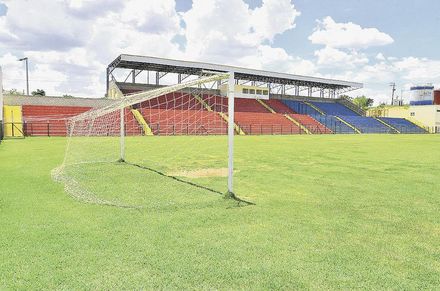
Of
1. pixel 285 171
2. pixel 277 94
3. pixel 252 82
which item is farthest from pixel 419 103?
pixel 285 171

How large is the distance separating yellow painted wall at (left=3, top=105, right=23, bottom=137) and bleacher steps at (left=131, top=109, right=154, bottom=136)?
1069cm

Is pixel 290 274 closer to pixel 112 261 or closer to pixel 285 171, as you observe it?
pixel 112 261

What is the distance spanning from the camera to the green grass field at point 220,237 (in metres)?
3.57

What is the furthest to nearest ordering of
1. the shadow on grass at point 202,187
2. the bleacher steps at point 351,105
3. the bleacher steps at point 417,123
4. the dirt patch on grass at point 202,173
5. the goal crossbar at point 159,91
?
the bleacher steps at point 351,105, the bleacher steps at point 417,123, the dirt patch on grass at point 202,173, the goal crossbar at point 159,91, the shadow on grass at point 202,187

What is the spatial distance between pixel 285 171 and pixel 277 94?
169 feet

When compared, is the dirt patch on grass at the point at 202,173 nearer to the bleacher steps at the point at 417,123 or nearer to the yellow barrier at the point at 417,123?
the bleacher steps at the point at 417,123

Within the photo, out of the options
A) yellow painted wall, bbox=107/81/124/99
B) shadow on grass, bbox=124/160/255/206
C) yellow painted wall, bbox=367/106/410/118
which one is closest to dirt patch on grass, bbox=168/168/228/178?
shadow on grass, bbox=124/160/255/206

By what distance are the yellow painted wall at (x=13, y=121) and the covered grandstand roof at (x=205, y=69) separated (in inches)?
467

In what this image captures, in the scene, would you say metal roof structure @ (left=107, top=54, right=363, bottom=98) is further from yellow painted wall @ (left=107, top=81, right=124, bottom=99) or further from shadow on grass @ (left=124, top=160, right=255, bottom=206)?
shadow on grass @ (left=124, top=160, right=255, bottom=206)

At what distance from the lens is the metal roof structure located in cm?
4012

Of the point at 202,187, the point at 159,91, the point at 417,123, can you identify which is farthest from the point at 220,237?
the point at 417,123

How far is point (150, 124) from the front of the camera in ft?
116

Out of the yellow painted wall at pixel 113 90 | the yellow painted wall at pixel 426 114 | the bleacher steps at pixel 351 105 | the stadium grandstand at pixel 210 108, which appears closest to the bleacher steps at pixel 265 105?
the stadium grandstand at pixel 210 108

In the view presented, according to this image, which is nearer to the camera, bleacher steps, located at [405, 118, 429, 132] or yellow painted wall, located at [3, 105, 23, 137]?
yellow painted wall, located at [3, 105, 23, 137]
